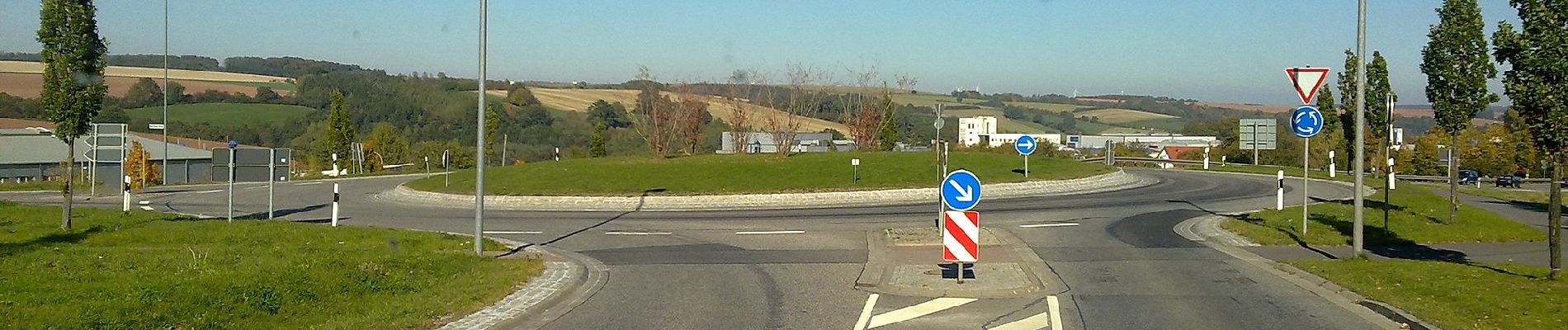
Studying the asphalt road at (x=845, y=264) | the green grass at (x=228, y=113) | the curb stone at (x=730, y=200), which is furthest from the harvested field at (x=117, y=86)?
the asphalt road at (x=845, y=264)

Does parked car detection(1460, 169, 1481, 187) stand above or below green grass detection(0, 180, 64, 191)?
above

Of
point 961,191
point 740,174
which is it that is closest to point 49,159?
point 740,174

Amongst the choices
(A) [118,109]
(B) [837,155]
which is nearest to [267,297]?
(B) [837,155]

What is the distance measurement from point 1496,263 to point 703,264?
36.8ft

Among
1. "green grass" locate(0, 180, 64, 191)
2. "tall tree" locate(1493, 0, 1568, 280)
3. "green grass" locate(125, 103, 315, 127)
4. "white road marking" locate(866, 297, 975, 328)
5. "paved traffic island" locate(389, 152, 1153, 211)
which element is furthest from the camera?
"green grass" locate(125, 103, 315, 127)

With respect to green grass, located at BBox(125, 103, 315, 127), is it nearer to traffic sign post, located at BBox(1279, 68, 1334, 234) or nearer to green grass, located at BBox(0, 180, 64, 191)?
green grass, located at BBox(0, 180, 64, 191)

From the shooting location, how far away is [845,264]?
15.7 meters

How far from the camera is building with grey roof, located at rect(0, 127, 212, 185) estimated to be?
5778 cm

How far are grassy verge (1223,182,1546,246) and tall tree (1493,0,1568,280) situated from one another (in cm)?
634

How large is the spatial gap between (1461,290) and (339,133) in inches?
2329

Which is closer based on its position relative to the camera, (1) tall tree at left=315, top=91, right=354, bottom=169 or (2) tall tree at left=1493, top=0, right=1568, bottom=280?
(2) tall tree at left=1493, top=0, right=1568, bottom=280

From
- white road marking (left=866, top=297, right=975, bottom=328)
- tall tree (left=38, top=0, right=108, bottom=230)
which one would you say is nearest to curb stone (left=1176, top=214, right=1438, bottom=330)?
white road marking (left=866, top=297, right=975, bottom=328)

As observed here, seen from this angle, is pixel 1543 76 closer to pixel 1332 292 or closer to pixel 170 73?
pixel 1332 292

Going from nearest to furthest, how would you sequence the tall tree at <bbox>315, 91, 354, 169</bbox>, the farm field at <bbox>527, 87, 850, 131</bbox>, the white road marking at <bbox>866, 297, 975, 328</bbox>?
the white road marking at <bbox>866, 297, 975, 328</bbox>, the tall tree at <bbox>315, 91, 354, 169</bbox>, the farm field at <bbox>527, 87, 850, 131</bbox>
